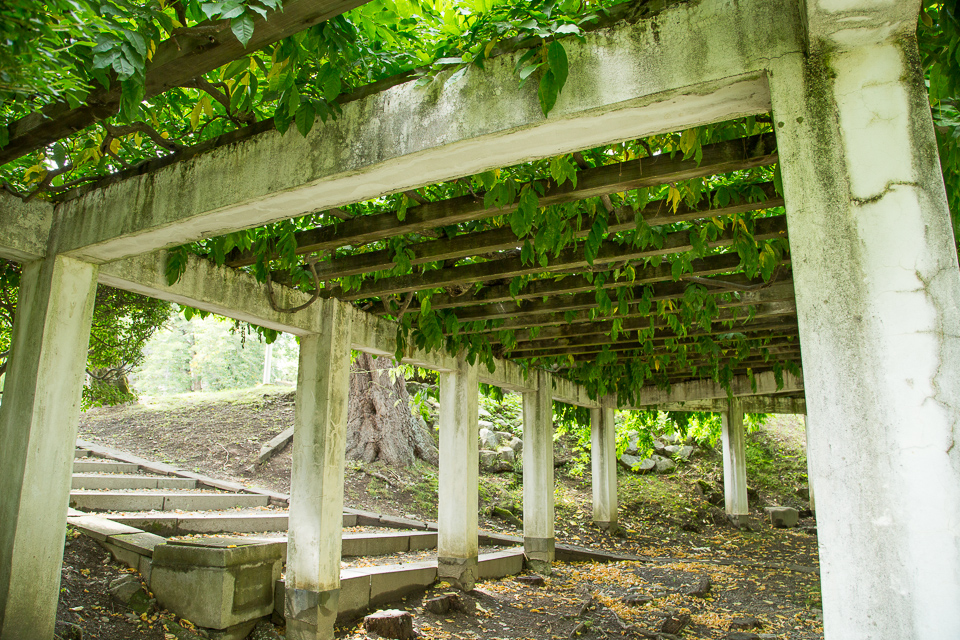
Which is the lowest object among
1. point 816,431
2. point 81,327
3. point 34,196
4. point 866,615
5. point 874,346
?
point 866,615

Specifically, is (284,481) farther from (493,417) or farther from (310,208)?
(310,208)

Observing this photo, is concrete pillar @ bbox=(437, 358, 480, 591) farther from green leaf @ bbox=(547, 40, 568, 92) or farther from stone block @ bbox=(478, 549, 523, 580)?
green leaf @ bbox=(547, 40, 568, 92)

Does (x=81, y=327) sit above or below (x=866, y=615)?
above

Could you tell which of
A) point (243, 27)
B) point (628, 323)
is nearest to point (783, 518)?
point (628, 323)

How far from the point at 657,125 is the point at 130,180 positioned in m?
3.13

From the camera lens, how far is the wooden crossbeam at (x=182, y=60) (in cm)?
233

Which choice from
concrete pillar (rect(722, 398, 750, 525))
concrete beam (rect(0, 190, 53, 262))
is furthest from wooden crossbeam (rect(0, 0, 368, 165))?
concrete pillar (rect(722, 398, 750, 525))

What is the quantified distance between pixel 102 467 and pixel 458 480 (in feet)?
15.6

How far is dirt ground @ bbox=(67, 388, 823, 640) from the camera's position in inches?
256

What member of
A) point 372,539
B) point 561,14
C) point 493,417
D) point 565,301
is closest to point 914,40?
point 561,14

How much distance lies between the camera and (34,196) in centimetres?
396

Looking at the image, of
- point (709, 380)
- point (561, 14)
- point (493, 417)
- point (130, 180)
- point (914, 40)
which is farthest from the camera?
point (493, 417)

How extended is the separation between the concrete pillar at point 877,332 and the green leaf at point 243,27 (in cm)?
187

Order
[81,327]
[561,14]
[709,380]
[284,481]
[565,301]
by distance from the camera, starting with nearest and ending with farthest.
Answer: [561,14], [81,327], [565,301], [284,481], [709,380]
